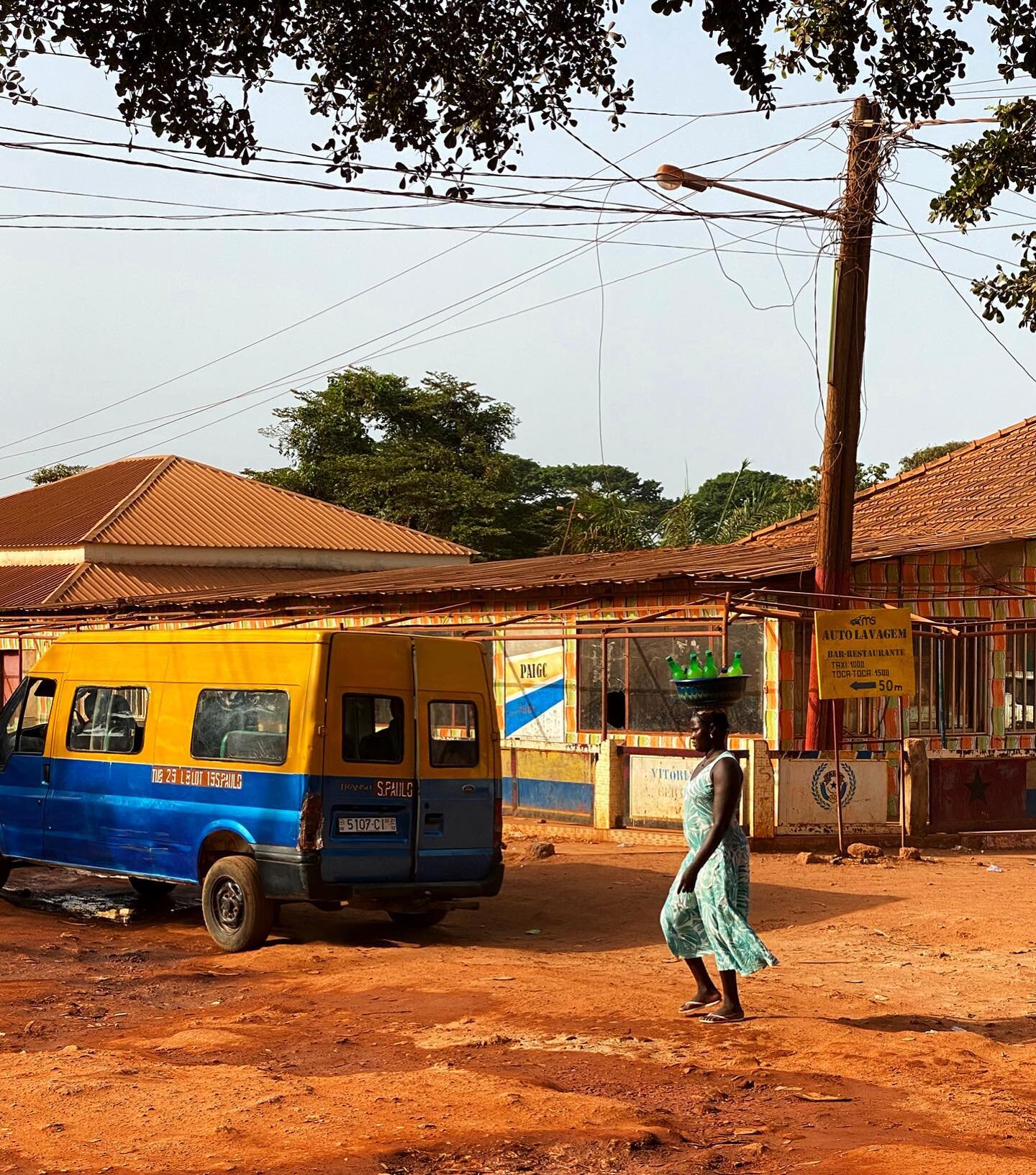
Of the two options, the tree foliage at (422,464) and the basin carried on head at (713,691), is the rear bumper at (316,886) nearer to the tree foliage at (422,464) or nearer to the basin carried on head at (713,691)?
the basin carried on head at (713,691)

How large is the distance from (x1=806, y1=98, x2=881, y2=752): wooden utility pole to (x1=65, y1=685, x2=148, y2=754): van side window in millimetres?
7655

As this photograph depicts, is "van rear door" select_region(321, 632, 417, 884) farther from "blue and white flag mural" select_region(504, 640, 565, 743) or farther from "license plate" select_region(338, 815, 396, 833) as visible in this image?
"blue and white flag mural" select_region(504, 640, 565, 743)

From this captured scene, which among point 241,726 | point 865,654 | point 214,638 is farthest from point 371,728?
point 865,654

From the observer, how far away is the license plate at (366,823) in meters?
10.4

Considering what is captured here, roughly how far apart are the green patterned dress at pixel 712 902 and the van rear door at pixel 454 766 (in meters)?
3.25

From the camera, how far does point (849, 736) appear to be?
1791 cm

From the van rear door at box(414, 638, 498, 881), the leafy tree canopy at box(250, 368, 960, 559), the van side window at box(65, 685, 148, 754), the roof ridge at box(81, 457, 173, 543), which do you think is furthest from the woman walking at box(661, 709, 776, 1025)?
the leafy tree canopy at box(250, 368, 960, 559)

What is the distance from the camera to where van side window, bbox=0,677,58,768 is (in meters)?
12.6

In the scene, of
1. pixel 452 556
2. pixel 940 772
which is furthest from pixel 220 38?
pixel 452 556

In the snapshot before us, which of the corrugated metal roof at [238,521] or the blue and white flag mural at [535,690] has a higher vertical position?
the corrugated metal roof at [238,521]

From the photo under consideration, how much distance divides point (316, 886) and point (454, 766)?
1516 millimetres

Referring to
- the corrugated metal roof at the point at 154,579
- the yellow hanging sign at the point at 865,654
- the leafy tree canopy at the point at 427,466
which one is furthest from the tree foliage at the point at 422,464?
the yellow hanging sign at the point at 865,654

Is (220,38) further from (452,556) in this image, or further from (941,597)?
(452,556)

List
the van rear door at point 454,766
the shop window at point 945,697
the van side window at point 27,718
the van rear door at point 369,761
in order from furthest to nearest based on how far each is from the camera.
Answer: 1. the shop window at point 945,697
2. the van side window at point 27,718
3. the van rear door at point 454,766
4. the van rear door at point 369,761
